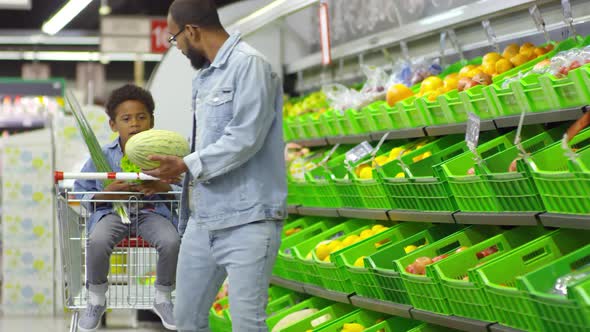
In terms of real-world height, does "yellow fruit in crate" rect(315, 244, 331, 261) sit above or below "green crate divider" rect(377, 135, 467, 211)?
below

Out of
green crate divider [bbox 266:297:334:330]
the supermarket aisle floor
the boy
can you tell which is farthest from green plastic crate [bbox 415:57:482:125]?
the supermarket aisle floor

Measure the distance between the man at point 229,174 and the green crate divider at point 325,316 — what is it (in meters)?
1.24

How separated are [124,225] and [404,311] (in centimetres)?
134

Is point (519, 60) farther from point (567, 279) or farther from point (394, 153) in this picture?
point (567, 279)

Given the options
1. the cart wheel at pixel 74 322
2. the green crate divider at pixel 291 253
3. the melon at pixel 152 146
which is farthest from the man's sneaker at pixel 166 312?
the green crate divider at pixel 291 253

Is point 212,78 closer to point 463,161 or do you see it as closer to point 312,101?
point 463,161

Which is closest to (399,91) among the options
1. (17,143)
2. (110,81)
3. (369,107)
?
(369,107)

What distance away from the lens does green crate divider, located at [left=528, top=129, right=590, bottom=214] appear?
3.26 m

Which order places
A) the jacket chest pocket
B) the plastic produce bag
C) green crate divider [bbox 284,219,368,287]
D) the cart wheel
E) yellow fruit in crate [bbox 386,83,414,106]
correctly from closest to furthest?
the plastic produce bag
the jacket chest pocket
the cart wheel
yellow fruit in crate [bbox 386,83,414,106]
green crate divider [bbox 284,219,368,287]

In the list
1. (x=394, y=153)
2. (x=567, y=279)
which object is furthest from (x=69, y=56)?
(x=567, y=279)

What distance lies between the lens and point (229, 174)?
3.59 m

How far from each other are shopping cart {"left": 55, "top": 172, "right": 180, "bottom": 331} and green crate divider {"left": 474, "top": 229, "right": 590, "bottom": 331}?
1.42m

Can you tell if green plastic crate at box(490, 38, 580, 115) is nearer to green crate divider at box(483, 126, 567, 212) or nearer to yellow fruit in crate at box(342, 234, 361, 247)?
green crate divider at box(483, 126, 567, 212)

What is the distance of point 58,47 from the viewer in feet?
79.0
